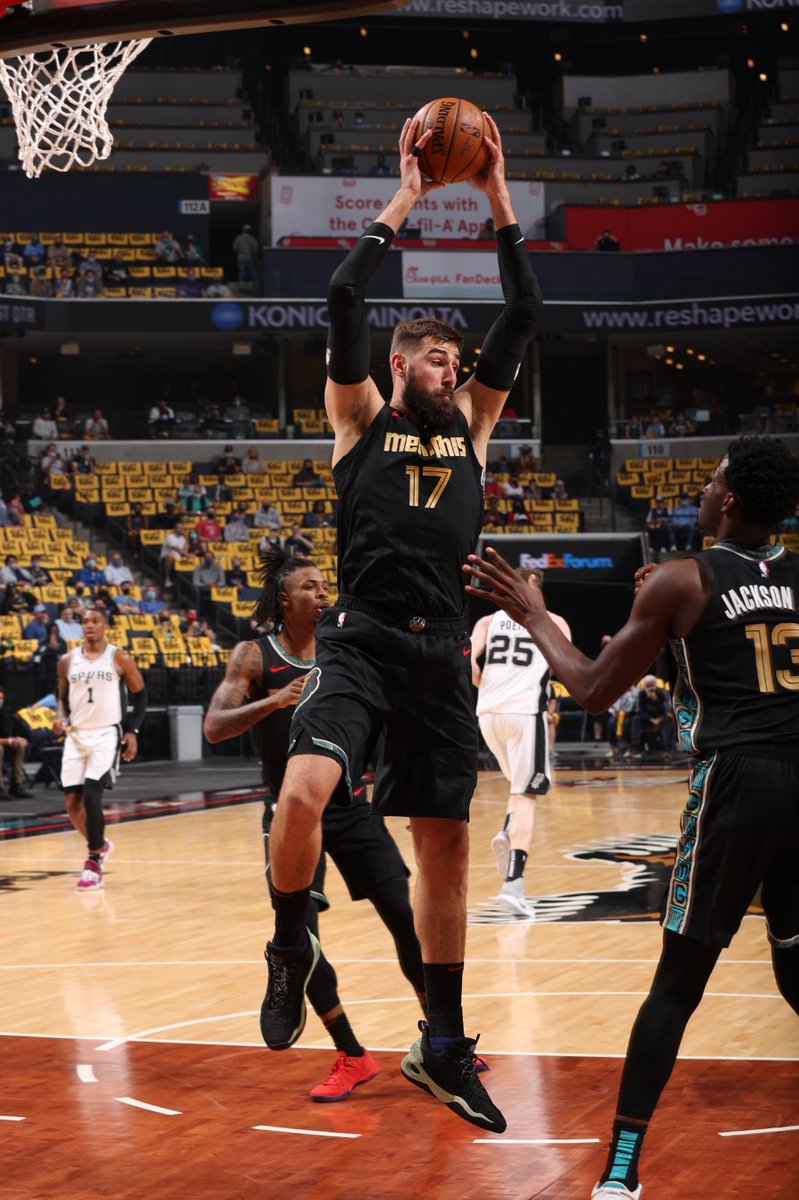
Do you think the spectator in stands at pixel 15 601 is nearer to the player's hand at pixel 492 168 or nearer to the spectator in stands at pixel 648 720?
the spectator in stands at pixel 648 720

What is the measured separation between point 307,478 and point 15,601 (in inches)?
362

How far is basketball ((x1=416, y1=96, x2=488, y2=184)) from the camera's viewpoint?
4625 mm

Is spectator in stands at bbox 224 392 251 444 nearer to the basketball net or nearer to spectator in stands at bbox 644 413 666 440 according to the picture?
spectator in stands at bbox 644 413 666 440

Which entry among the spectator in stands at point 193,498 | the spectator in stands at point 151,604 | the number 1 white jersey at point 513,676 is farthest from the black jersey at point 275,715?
the spectator in stands at point 193,498

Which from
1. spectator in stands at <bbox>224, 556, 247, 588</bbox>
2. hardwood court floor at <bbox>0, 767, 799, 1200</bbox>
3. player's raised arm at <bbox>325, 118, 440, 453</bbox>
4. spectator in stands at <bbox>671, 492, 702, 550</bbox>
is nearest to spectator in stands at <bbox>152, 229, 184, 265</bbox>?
spectator in stands at <bbox>224, 556, 247, 588</bbox>

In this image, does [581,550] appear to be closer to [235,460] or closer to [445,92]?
[235,460]

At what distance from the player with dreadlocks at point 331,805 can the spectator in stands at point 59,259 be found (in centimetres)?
2710

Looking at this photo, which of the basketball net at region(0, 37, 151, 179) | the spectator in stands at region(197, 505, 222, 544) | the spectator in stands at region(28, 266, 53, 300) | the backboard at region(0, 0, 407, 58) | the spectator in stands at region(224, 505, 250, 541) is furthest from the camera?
the spectator in stands at region(28, 266, 53, 300)

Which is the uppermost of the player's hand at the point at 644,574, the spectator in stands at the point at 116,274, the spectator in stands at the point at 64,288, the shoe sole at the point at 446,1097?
the spectator in stands at the point at 116,274

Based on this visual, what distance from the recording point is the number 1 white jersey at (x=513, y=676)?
9.56 meters

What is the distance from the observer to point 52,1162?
4.33 meters

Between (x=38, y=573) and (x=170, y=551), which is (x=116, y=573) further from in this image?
(x=170, y=551)

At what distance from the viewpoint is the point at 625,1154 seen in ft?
12.2

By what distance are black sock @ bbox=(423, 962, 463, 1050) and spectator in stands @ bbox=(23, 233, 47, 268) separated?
29041 millimetres
